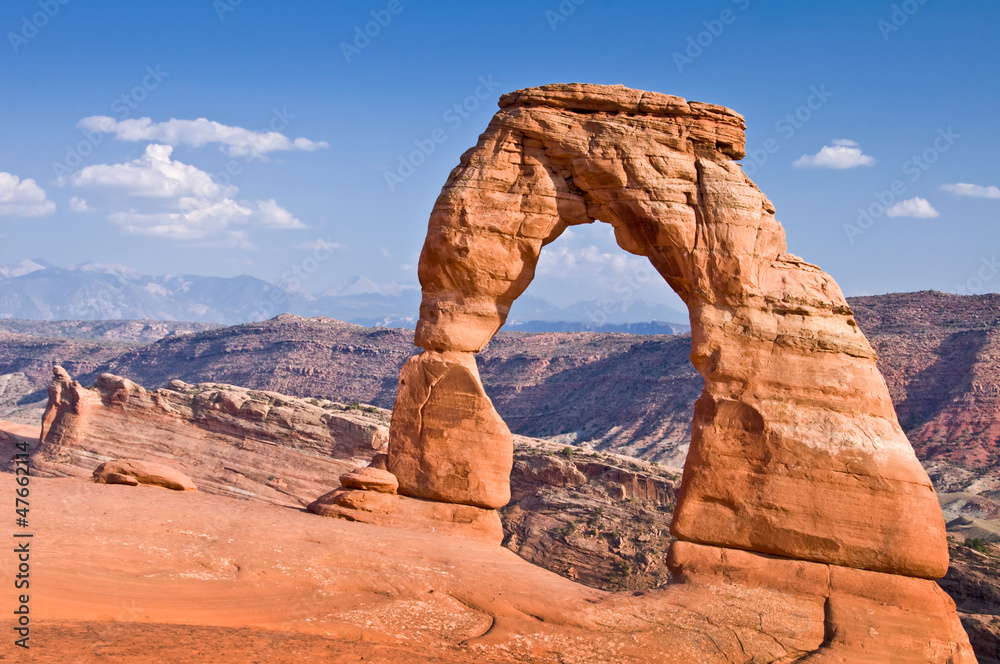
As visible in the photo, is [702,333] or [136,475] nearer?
[702,333]

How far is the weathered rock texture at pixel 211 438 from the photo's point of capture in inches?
1329

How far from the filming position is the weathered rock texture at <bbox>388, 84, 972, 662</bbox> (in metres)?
13.4

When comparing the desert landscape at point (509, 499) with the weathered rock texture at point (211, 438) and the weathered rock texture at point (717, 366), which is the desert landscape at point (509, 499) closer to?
the weathered rock texture at point (717, 366)

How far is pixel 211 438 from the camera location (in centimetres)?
3562

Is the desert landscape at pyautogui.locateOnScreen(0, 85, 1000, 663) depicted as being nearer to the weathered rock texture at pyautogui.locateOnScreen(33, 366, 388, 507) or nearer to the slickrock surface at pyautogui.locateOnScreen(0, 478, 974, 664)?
the slickrock surface at pyautogui.locateOnScreen(0, 478, 974, 664)

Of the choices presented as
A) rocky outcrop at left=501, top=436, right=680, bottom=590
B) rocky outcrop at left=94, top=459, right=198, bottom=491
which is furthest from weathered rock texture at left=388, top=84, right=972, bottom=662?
rocky outcrop at left=501, top=436, right=680, bottom=590

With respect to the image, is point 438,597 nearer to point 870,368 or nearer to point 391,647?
point 391,647

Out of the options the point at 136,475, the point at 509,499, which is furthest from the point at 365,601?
the point at 136,475

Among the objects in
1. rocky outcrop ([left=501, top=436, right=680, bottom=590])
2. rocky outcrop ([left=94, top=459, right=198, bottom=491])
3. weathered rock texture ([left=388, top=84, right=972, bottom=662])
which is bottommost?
rocky outcrop ([left=501, top=436, right=680, bottom=590])

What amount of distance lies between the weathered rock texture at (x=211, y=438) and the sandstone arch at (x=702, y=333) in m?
18.6

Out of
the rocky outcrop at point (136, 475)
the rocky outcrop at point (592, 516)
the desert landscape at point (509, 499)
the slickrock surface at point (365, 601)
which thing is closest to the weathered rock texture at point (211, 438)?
the rocky outcrop at point (592, 516)

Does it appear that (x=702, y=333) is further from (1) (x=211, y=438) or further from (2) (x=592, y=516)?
(1) (x=211, y=438)

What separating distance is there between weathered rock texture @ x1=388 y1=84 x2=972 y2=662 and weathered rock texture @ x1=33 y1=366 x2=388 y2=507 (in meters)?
18.6

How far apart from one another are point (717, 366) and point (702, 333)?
68 cm
